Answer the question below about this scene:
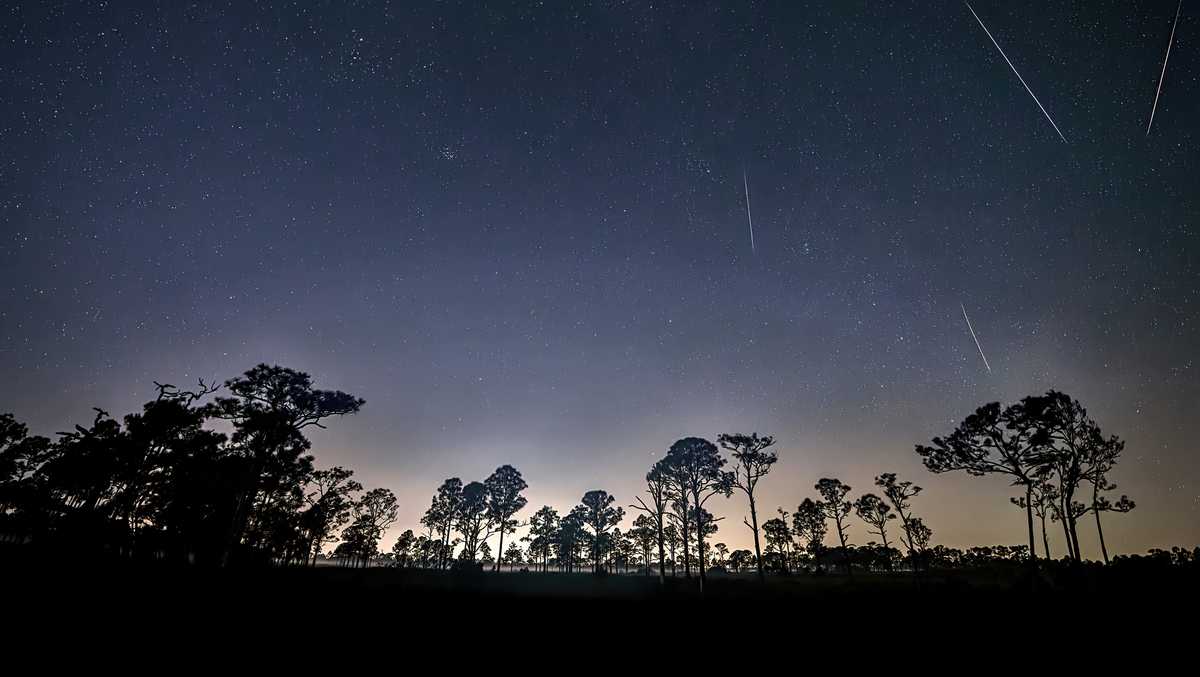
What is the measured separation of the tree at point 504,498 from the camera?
66.6 m

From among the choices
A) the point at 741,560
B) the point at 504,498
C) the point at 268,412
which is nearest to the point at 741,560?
the point at 741,560

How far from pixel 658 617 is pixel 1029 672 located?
992 centimetres

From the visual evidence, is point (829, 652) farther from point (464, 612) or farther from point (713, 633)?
point (464, 612)

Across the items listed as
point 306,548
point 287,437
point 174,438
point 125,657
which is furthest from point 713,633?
point 306,548

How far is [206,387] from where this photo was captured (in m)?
31.1

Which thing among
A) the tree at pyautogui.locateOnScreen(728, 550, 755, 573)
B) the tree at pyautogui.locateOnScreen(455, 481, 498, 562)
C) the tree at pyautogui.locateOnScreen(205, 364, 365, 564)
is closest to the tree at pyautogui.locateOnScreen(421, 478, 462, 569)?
the tree at pyautogui.locateOnScreen(455, 481, 498, 562)

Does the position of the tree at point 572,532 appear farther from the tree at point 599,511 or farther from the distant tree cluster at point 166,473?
the distant tree cluster at point 166,473

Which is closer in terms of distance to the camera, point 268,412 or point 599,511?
point 268,412

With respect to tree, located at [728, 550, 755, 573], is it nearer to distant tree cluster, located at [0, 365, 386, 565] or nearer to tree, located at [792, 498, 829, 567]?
tree, located at [792, 498, 829, 567]

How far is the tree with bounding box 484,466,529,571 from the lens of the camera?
66562 millimetres

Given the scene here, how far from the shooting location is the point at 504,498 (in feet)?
219

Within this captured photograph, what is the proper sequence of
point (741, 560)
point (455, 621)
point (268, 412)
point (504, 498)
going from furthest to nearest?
point (741, 560) < point (504, 498) < point (268, 412) < point (455, 621)

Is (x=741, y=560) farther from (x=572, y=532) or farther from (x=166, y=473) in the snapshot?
(x=166, y=473)

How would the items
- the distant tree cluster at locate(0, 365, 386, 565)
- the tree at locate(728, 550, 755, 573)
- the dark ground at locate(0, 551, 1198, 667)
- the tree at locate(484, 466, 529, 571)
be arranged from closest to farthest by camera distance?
the dark ground at locate(0, 551, 1198, 667) → the distant tree cluster at locate(0, 365, 386, 565) → the tree at locate(484, 466, 529, 571) → the tree at locate(728, 550, 755, 573)
